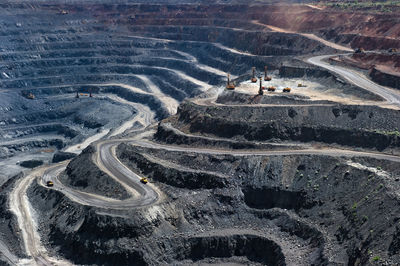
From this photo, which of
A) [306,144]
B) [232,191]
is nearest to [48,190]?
[232,191]

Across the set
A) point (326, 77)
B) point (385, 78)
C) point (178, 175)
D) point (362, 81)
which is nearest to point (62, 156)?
point (178, 175)

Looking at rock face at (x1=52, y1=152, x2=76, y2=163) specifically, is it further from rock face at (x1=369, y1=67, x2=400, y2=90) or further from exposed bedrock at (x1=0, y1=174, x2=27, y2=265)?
rock face at (x1=369, y1=67, x2=400, y2=90)

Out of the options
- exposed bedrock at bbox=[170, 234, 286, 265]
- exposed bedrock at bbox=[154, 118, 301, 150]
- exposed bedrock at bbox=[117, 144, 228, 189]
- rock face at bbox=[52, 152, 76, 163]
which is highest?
exposed bedrock at bbox=[154, 118, 301, 150]

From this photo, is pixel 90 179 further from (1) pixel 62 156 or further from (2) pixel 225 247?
(1) pixel 62 156

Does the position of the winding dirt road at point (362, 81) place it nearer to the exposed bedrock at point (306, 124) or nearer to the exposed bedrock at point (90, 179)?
the exposed bedrock at point (306, 124)

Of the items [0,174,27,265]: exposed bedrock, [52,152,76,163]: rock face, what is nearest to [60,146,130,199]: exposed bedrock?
[0,174,27,265]: exposed bedrock

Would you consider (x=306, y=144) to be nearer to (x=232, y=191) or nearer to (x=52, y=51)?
(x=232, y=191)
